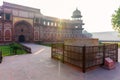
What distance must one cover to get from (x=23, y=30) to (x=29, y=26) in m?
2.19

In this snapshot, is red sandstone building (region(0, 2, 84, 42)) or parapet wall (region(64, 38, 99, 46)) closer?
parapet wall (region(64, 38, 99, 46))

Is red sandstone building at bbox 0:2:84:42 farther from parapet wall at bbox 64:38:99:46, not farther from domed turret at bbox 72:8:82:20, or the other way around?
parapet wall at bbox 64:38:99:46

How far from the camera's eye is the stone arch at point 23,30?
95.4 ft

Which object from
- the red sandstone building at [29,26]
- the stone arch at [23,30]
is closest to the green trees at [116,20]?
the red sandstone building at [29,26]

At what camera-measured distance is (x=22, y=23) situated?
2997 cm

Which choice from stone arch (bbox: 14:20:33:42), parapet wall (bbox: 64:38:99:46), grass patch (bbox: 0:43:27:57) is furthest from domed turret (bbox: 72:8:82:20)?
parapet wall (bbox: 64:38:99:46)

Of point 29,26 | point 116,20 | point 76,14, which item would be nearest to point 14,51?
point 29,26

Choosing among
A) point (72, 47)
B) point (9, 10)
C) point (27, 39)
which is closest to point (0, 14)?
point (9, 10)

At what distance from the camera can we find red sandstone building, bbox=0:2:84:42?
86.4 feet

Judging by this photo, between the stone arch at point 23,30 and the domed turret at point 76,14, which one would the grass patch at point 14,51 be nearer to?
the stone arch at point 23,30

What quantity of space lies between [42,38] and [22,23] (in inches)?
298

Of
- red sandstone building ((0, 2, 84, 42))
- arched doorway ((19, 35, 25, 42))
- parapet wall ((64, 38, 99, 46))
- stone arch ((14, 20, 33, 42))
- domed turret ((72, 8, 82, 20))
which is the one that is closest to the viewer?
parapet wall ((64, 38, 99, 46))

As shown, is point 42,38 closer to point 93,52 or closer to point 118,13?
point 118,13

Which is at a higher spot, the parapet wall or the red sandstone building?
the red sandstone building
